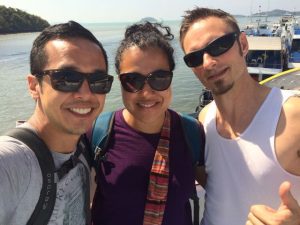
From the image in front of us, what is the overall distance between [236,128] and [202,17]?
80cm

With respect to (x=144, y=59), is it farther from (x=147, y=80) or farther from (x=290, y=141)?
(x=290, y=141)

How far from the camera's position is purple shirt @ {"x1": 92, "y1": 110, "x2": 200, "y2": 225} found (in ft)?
6.62

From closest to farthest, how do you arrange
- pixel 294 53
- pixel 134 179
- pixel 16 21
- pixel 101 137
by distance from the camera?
pixel 134 179 → pixel 101 137 → pixel 294 53 → pixel 16 21

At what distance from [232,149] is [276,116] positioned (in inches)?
12.6

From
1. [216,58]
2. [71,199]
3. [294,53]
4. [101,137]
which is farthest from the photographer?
[294,53]

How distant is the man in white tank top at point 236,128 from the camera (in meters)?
1.95

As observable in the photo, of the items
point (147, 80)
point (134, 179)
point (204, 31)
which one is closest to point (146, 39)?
point (147, 80)

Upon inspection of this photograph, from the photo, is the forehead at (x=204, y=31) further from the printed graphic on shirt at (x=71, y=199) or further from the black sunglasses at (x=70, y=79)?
the printed graphic on shirt at (x=71, y=199)

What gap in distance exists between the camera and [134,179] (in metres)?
2.02

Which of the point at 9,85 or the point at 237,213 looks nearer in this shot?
the point at 237,213

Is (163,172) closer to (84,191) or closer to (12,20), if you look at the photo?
(84,191)

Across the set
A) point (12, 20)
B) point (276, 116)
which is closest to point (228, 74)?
point (276, 116)

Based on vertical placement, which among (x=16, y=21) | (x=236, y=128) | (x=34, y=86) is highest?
(x=34, y=86)

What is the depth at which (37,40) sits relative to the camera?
1849 millimetres
